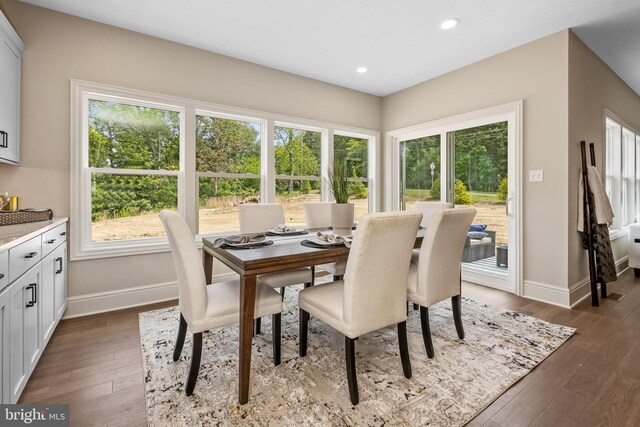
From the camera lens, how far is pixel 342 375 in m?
1.90

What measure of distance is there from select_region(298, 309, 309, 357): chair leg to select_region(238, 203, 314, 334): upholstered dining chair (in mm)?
497

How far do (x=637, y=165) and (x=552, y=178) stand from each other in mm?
3379

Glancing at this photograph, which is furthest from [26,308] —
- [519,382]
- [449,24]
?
Answer: [449,24]

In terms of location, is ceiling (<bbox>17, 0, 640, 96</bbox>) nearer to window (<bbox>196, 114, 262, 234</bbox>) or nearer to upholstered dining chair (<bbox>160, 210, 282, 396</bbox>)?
window (<bbox>196, 114, 262, 234</bbox>)

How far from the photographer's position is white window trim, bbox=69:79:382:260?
2797 millimetres

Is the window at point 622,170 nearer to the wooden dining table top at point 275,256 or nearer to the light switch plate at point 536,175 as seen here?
the light switch plate at point 536,175

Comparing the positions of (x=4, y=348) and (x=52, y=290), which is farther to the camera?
(x=52, y=290)

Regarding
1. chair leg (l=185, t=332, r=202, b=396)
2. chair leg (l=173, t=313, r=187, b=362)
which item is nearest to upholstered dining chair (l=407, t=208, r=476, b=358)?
chair leg (l=185, t=332, r=202, b=396)

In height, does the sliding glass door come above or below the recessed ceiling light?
below

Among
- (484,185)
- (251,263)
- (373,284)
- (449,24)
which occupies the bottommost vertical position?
(373,284)

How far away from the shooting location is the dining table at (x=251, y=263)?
1.62 meters

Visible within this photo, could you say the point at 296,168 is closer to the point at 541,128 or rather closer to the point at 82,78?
the point at 82,78

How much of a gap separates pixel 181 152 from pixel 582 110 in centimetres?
433

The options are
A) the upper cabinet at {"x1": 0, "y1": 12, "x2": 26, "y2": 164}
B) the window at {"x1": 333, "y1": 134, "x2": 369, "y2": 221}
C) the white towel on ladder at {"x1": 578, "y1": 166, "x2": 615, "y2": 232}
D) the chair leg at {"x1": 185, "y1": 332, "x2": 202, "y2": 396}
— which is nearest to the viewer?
the chair leg at {"x1": 185, "y1": 332, "x2": 202, "y2": 396}
